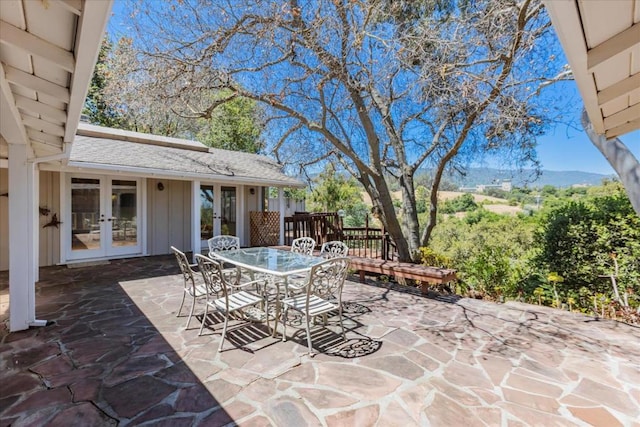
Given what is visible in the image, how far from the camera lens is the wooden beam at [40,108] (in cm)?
281

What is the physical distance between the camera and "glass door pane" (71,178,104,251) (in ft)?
25.1

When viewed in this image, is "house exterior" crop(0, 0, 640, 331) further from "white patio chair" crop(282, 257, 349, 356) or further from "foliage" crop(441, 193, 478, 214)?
"foliage" crop(441, 193, 478, 214)

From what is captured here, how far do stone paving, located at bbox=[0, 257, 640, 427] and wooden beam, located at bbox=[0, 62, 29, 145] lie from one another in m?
2.29

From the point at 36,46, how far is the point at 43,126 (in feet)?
7.30

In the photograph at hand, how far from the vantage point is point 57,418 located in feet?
7.38

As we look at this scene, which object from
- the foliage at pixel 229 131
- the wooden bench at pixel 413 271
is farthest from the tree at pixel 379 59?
the foliage at pixel 229 131

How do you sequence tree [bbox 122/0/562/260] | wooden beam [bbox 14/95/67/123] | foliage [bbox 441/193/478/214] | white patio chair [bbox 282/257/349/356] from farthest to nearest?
1. foliage [bbox 441/193/478/214]
2. tree [bbox 122/0/562/260]
3. white patio chair [bbox 282/257/349/356]
4. wooden beam [bbox 14/95/67/123]

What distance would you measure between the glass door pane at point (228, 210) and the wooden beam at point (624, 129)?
942 cm

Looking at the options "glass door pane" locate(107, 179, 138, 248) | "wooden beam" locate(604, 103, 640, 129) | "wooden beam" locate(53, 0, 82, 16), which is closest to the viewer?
"wooden beam" locate(53, 0, 82, 16)

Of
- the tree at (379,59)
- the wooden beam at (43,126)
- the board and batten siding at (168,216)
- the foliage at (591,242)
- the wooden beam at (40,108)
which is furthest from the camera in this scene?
the board and batten siding at (168,216)

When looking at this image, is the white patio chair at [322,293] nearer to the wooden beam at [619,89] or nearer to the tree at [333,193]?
the wooden beam at [619,89]

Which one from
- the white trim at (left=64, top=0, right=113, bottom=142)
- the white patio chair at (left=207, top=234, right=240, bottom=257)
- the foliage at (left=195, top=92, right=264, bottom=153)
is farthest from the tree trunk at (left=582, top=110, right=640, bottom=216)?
the foliage at (left=195, top=92, right=264, bottom=153)

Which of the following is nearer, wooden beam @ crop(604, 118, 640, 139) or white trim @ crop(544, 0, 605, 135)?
white trim @ crop(544, 0, 605, 135)

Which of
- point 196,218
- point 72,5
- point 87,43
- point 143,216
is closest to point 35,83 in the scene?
point 87,43
